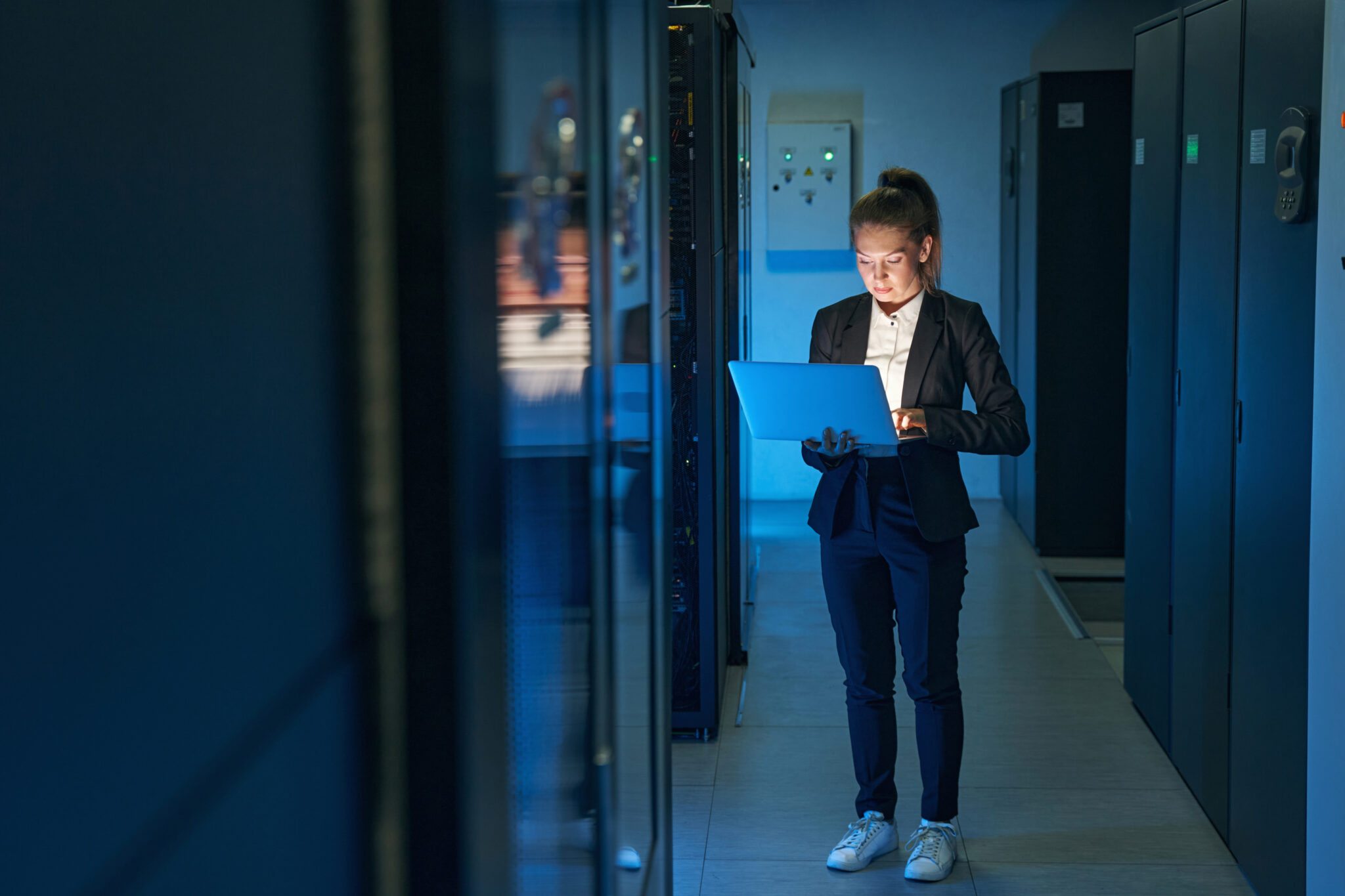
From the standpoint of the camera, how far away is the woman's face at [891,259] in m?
2.63

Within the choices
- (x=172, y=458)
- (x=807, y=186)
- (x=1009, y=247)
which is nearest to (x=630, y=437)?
(x=172, y=458)

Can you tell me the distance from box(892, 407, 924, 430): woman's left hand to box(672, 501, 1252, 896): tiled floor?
1.04 m

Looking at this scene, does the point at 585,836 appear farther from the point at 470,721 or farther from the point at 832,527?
the point at 832,527

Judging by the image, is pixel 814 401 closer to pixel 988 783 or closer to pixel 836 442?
pixel 836 442

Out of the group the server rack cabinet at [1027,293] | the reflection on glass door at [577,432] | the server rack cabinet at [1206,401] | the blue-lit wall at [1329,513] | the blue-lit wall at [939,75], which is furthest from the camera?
the blue-lit wall at [939,75]

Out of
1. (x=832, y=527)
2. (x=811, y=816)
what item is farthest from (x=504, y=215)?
(x=811, y=816)

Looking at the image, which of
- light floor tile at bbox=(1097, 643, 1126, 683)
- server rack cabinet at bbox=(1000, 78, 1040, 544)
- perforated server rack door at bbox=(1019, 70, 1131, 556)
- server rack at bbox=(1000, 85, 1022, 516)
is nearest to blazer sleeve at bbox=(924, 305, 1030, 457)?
light floor tile at bbox=(1097, 643, 1126, 683)

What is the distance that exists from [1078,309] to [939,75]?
1938mm

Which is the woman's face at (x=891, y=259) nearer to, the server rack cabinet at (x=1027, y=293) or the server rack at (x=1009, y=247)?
the server rack cabinet at (x=1027, y=293)

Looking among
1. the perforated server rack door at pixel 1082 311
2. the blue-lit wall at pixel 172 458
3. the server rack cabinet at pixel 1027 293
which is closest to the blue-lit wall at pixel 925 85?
the server rack cabinet at pixel 1027 293

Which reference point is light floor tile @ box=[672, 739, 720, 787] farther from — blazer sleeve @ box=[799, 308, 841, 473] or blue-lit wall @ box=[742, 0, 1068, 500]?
blue-lit wall @ box=[742, 0, 1068, 500]

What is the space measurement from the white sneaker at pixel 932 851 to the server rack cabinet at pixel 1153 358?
0.96 metres

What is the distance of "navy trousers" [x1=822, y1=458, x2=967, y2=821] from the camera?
2.61 meters

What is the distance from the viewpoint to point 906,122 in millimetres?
7047
